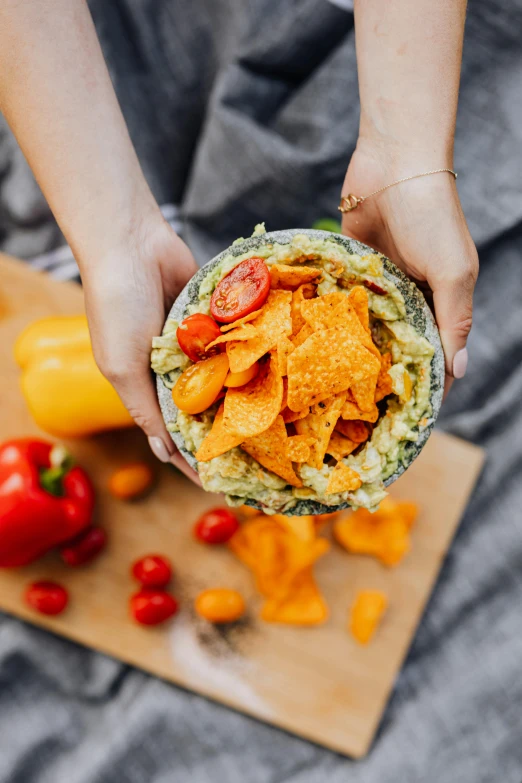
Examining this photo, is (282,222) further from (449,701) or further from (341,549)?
(449,701)

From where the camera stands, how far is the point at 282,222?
2322 millimetres

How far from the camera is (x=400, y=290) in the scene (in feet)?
4.65

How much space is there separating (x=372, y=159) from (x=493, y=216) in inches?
31.5

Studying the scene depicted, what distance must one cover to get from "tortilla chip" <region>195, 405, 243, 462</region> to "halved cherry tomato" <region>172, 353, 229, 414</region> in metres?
0.06

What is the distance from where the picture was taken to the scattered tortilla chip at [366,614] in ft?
6.93

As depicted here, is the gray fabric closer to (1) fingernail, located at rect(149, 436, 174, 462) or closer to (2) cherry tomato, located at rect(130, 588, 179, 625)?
(2) cherry tomato, located at rect(130, 588, 179, 625)

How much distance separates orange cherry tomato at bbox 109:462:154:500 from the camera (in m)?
2.09

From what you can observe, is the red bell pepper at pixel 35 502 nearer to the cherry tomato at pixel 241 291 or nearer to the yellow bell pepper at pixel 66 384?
the yellow bell pepper at pixel 66 384

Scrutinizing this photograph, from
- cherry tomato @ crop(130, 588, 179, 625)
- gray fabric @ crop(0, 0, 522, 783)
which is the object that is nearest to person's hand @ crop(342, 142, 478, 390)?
gray fabric @ crop(0, 0, 522, 783)

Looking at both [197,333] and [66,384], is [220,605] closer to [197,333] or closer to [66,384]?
[66,384]

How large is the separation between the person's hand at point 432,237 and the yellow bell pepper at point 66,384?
35.4 inches

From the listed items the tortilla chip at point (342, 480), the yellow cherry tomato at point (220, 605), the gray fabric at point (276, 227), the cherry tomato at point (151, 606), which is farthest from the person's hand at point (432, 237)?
the cherry tomato at point (151, 606)

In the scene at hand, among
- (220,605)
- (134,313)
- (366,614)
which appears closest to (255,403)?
(134,313)

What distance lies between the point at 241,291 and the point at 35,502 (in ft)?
3.58
